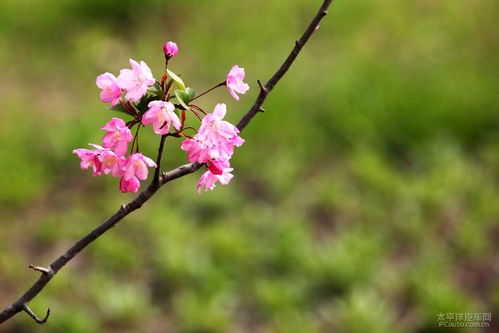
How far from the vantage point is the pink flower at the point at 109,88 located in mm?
1246

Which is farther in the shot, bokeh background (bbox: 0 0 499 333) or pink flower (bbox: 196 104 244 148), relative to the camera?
bokeh background (bbox: 0 0 499 333)

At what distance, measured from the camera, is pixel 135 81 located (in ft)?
3.99

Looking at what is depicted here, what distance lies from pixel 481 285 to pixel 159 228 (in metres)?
1.56

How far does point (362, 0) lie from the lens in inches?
209

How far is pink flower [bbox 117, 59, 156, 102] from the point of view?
3.98ft

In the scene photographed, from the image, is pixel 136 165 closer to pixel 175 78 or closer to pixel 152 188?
pixel 152 188

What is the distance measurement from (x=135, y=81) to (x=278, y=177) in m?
2.66

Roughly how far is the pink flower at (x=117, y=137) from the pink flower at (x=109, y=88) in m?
0.04

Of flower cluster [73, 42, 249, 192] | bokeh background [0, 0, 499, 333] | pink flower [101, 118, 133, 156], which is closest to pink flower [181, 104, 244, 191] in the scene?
flower cluster [73, 42, 249, 192]

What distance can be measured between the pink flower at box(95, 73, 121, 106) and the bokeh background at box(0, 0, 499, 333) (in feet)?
6.00

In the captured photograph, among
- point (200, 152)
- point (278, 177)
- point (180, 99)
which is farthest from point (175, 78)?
point (278, 177)

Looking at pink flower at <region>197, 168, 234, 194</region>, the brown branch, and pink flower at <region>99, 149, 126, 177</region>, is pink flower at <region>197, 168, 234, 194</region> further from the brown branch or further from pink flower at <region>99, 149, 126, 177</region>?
pink flower at <region>99, 149, 126, 177</region>

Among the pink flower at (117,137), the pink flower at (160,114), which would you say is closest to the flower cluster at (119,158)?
the pink flower at (117,137)

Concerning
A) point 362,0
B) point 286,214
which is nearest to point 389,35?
point 362,0
